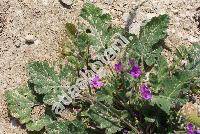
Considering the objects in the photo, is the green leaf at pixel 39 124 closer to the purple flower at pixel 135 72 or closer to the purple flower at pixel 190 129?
the purple flower at pixel 135 72

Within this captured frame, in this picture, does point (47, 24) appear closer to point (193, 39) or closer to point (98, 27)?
point (98, 27)

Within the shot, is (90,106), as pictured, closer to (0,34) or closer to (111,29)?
(111,29)

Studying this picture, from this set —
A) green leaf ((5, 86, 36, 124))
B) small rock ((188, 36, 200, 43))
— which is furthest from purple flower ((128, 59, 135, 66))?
green leaf ((5, 86, 36, 124))

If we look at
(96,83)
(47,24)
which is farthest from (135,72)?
(47,24)

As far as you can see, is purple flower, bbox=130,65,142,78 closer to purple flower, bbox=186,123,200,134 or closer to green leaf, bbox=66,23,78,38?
purple flower, bbox=186,123,200,134

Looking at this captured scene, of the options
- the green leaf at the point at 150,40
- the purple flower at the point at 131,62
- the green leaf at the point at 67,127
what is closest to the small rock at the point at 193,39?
the green leaf at the point at 150,40

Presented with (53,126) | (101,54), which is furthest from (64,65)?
(53,126)
